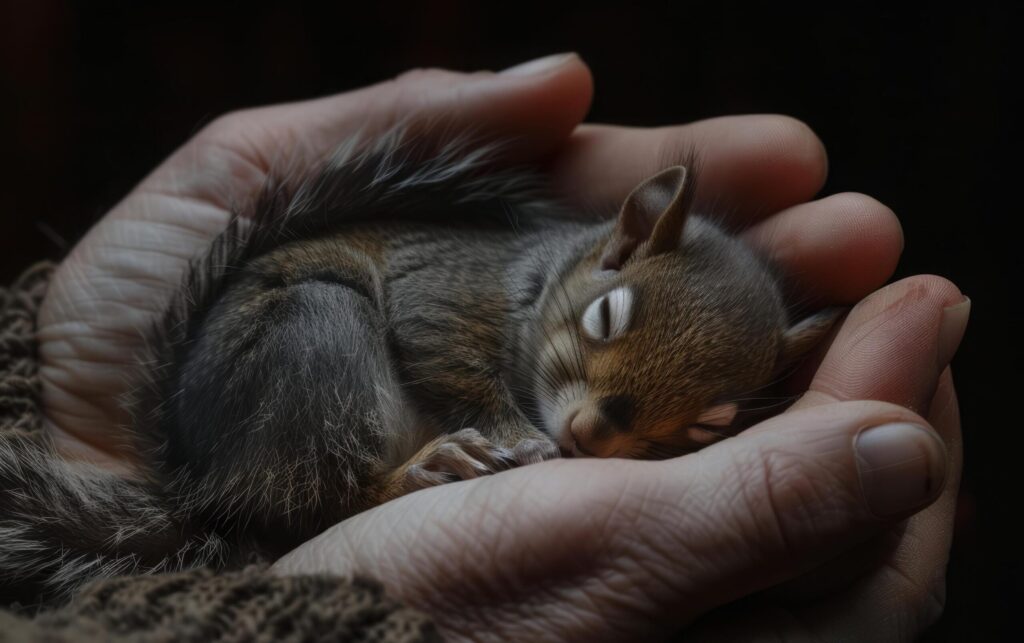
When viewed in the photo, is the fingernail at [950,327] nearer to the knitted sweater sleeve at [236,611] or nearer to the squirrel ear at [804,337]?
the squirrel ear at [804,337]

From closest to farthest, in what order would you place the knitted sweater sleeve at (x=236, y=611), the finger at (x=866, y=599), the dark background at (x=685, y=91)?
the knitted sweater sleeve at (x=236, y=611)
the finger at (x=866, y=599)
the dark background at (x=685, y=91)

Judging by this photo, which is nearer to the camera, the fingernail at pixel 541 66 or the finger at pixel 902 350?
the finger at pixel 902 350

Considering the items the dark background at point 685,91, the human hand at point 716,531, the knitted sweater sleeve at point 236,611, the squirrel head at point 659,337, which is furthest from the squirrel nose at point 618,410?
the dark background at point 685,91

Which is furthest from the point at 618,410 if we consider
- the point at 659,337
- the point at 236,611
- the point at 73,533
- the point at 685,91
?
the point at 685,91

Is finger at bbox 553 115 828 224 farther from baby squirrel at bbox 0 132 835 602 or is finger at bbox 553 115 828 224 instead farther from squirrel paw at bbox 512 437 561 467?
squirrel paw at bbox 512 437 561 467

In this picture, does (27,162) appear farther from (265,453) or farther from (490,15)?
(265,453)

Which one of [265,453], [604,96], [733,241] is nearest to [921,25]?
[733,241]

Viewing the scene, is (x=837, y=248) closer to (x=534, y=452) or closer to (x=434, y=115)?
(x=534, y=452)
